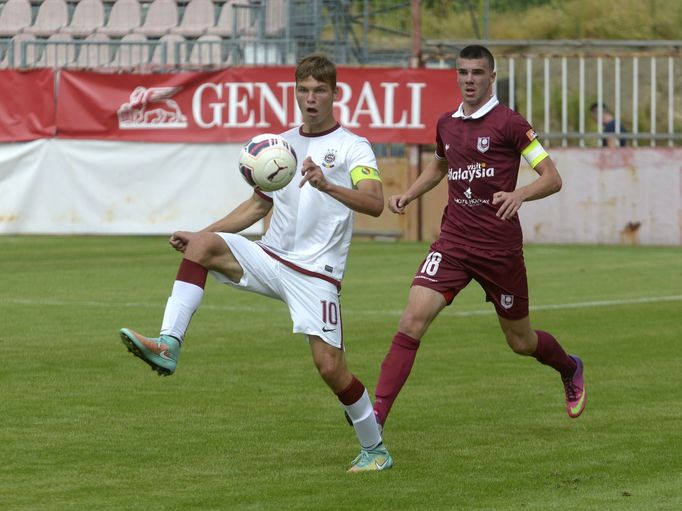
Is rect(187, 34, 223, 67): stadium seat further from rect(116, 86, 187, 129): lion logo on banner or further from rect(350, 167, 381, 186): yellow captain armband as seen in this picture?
rect(350, 167, 381, 186): yellow captain armband

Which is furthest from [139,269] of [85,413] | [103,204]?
[85,413]

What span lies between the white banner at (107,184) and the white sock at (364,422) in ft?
57.5

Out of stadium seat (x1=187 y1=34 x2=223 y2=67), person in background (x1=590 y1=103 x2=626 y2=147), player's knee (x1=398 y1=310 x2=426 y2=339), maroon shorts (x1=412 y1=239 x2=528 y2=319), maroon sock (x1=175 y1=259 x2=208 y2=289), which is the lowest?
person in background (x1=590 y1=103 x2=626 y2=147)

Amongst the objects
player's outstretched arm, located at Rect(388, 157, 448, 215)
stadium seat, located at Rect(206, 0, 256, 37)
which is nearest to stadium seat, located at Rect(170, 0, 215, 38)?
stadium seat, located at Rect(206, 0, 256, 37)

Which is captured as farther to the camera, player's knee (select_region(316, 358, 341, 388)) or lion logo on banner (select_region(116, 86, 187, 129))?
lion logo on banner (select_region(116, 86, 187, 129))

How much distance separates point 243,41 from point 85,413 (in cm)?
1793

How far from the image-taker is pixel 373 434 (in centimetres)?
777

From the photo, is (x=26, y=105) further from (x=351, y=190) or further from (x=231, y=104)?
(x=351, y=190)

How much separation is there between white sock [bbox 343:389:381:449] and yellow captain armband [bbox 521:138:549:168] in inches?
70.0

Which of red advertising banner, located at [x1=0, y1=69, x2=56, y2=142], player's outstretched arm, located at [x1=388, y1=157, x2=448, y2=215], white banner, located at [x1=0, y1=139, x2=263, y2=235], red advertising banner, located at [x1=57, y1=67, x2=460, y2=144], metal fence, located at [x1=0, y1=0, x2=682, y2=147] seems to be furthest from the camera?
metal fence, located at [x1=0, y1=0, x2=682, y2=147]

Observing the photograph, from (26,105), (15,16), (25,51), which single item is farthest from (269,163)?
(15,16)

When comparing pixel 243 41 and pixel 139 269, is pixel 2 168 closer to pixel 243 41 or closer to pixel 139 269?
pixel 243 41

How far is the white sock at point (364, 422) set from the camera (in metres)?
7.74

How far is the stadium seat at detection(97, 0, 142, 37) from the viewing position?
2825cm
